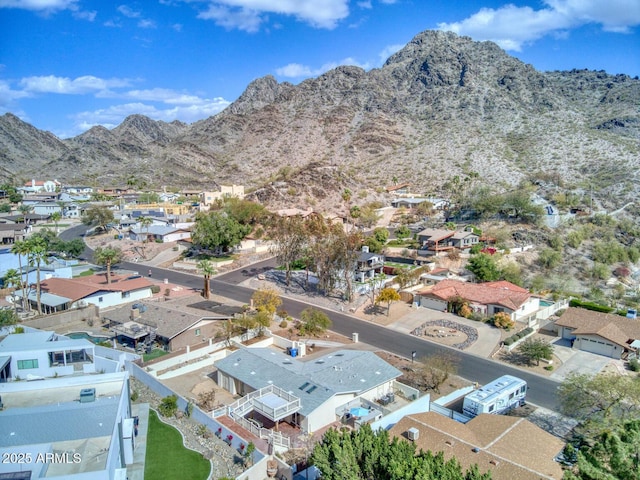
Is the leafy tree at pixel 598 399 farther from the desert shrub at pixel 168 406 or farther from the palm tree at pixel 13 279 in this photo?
the palm tree at pixel 13 279

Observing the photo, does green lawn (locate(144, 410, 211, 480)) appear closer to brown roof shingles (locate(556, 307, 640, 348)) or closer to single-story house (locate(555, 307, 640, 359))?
single-story house (locate(555, 307, 640, 359))

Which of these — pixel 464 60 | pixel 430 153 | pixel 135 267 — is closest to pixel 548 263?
Answer: pixel 135 267

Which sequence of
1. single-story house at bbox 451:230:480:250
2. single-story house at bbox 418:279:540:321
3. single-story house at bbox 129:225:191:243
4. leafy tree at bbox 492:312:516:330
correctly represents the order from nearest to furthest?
leafy tree at bbox 492:312:516:330 < single-story house at bbox 418:279:540:321 < single-story house at bbox 451:230:480:250 < single-story house at bbox 129:225:191:243

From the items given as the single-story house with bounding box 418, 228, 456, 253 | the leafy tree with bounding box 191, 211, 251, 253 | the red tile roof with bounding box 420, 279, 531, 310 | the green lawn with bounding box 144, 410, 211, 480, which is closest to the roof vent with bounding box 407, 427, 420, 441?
the green lawn with bounding box 144, 410, 211, 480

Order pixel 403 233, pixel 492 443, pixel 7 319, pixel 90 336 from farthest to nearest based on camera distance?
pixel 403 233 < pixel 90 336 < pixel 7 319 < pixel 492 443

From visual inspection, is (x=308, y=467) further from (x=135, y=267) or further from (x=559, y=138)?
(x=559, y=138)

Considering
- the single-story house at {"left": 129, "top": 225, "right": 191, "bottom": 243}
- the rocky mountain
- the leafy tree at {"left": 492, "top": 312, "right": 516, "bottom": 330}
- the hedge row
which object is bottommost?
the hedge row

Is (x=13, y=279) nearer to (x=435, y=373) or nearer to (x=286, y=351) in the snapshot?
(x=286, y=351)

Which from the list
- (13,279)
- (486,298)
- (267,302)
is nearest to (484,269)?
(486,298)
